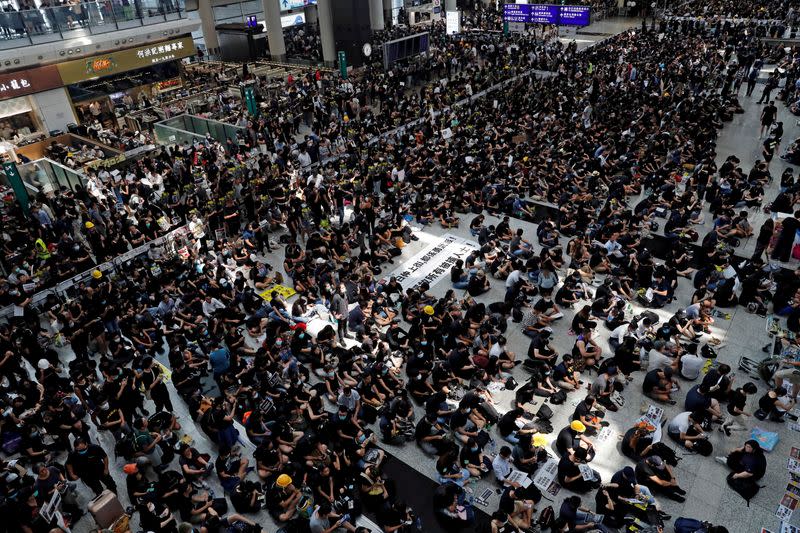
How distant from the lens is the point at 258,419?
8727mm

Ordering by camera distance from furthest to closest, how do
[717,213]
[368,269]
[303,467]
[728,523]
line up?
[717,213] → [368,269] → [303,467] → [728,523]

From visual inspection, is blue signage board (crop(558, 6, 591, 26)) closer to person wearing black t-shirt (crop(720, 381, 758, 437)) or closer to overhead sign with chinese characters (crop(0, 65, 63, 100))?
overhead sign with chinese characters (crop(0, 65, 63, 100))

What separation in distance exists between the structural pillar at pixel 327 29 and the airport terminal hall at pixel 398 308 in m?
12.3

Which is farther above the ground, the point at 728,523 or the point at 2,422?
the point at 2,422

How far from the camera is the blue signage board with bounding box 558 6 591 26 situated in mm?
31062

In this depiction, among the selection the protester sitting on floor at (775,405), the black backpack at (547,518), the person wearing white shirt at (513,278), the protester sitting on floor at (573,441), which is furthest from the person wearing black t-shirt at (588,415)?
the person wearing white shirt at (513,278)

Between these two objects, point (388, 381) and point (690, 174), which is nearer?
point (388, 381)

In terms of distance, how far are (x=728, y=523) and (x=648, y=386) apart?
8.32ft

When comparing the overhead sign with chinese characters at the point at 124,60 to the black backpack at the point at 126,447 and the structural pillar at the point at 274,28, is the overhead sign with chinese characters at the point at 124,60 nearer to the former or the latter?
the structural pillar at the point at 274,28

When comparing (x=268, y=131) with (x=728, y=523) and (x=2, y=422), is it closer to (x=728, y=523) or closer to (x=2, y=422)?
(x=2, y=422)

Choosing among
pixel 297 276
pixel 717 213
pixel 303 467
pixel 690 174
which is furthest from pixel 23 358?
pixel 690 174

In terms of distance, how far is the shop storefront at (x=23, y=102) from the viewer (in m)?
22.4

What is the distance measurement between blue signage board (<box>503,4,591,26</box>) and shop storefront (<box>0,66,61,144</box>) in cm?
2653

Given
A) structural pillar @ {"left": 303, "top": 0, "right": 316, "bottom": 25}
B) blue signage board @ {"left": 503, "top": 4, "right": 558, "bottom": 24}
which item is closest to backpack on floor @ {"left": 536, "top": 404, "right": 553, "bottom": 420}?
blue signage board @ {"left": 503, "top": 4, "right": 558, "bottom": 24}
